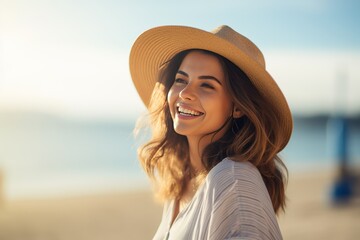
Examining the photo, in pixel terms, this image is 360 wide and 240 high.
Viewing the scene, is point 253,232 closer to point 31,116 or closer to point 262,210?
point 262,210

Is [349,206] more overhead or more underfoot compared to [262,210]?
more overhead

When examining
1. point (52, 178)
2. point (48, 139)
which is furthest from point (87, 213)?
point (48, 139)

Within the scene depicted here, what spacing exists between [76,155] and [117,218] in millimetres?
20493

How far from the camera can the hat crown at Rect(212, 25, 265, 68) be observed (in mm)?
2344

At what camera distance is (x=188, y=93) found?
2412 millimetres

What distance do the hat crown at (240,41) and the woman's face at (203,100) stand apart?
14 cm

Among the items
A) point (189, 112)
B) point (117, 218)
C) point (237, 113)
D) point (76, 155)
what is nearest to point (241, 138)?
point (237, 113)

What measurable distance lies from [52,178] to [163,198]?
16903 mm

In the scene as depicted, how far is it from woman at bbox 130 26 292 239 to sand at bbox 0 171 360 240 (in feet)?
15.9

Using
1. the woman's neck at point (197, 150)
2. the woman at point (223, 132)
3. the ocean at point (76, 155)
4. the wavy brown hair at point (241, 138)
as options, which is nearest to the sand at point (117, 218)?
the ocean at point (76, 155)

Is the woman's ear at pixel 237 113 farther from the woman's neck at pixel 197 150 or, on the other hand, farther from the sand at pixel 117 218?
the sand at pixel 117 218

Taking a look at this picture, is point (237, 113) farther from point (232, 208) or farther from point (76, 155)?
point (76, 155)

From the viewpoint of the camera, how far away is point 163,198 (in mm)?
2916

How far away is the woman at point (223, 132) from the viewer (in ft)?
6.50
